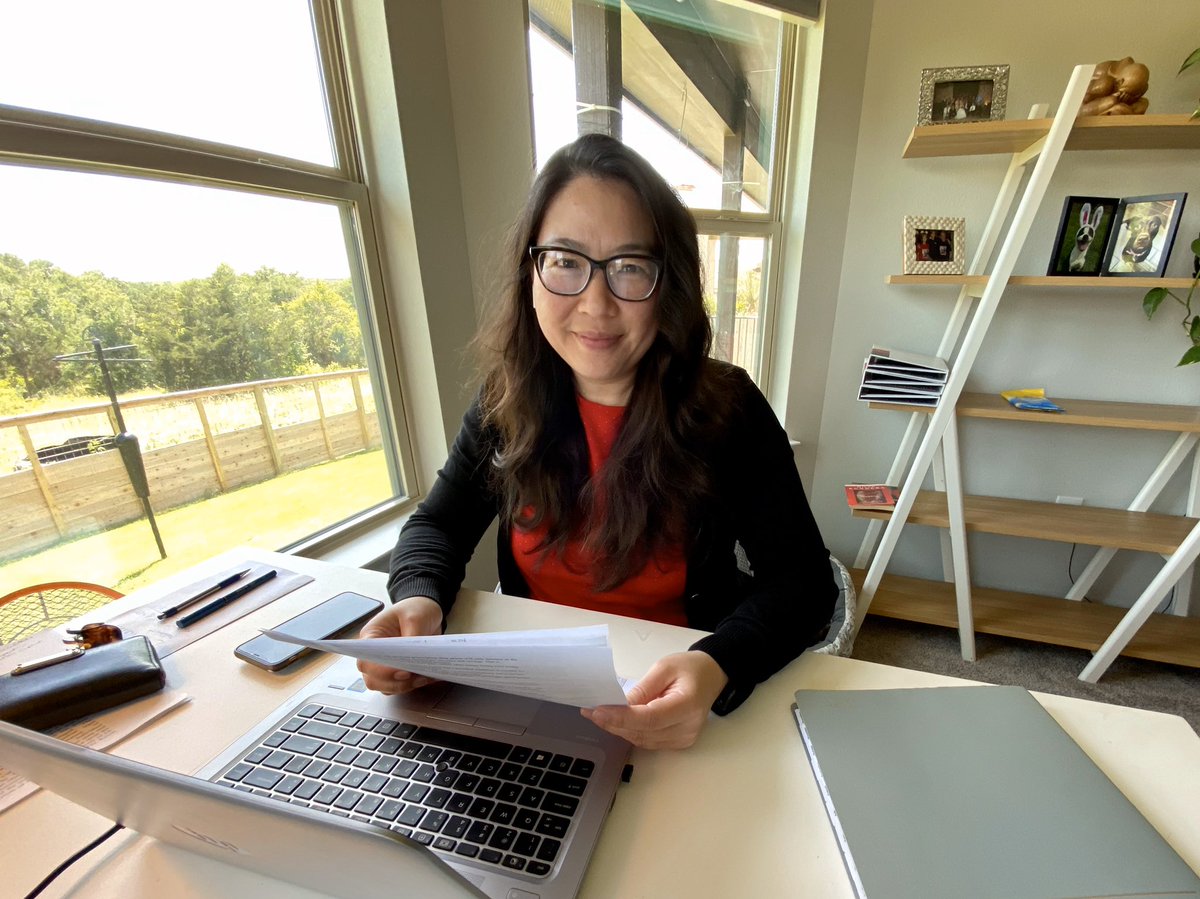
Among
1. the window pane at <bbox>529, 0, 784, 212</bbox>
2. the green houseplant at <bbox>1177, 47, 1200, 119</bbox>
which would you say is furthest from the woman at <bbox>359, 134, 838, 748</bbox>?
the green houseplant at <bbox>1177, 47, 1200, 119</bbox>

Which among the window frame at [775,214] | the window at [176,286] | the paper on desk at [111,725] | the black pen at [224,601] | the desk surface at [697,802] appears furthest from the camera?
the window frame at [775,214]

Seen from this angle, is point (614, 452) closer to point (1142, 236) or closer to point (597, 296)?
point (597, 296)

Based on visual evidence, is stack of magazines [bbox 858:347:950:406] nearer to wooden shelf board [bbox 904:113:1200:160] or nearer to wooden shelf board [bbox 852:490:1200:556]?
wooden shelf board [bbox 852:490:1200:556]

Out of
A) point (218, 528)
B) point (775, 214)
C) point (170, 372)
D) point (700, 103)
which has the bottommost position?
point (218, 528)

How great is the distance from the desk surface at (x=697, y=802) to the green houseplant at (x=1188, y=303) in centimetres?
152

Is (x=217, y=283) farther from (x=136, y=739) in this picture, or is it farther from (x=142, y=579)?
(x=136, y=739)

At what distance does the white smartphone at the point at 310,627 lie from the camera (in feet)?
2.19

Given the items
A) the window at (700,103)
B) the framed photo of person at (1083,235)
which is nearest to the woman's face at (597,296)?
the window at (700,103)

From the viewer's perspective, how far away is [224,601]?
806mm

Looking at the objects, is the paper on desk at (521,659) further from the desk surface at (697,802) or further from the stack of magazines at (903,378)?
the stack of magazines at (903,378)

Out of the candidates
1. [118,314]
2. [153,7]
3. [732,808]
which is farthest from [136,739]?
[153,7]

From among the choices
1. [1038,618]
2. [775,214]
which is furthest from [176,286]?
[1038,618]

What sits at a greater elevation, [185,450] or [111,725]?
[185,450]

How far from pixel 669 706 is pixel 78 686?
676 mm
